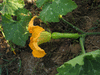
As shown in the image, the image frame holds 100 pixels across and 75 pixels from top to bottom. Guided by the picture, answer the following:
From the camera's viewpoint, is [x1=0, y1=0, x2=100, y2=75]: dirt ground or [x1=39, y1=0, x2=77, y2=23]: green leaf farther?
[x1=0, y1=0, x2=100, y2=75]: dirt ground

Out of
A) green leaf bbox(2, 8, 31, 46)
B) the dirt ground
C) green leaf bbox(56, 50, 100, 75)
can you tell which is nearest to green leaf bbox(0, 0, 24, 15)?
green leaf bbox(2, 8, 31, 46)

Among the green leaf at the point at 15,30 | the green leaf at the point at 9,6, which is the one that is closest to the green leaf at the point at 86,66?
the green leaf at the point at 15,30

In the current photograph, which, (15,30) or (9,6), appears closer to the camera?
(9,6)

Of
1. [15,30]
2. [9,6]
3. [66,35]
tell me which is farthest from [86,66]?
[9,6]

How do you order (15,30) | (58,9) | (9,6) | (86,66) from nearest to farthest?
1. (86,66)
2. (58,9)
3. (9,6)
4. (15,30)

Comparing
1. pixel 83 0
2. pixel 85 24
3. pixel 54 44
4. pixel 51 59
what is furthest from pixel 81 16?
pixel 51 59

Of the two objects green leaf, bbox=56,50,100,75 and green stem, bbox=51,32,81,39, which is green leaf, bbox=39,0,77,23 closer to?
green stem, bbox=51,32,81,39

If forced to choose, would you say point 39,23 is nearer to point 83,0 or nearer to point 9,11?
point 9,11

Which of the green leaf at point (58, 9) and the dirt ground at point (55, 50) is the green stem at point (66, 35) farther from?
the green leaf at point (58, 9)

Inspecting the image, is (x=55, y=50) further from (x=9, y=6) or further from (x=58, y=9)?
(x=9, y=6)
